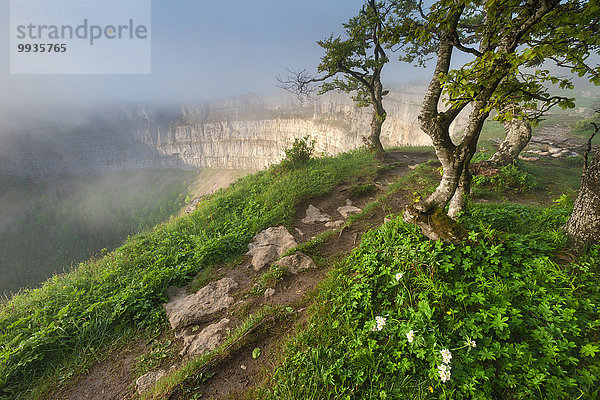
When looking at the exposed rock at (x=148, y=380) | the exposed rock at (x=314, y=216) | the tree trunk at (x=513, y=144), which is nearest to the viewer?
the exposed rock at (x=148, y=380)

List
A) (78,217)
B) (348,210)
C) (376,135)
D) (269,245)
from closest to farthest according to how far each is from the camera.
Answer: (269,245) < (348,210) < (376,135) < (78,217)

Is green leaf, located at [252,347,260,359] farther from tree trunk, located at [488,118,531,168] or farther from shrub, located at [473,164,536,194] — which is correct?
tree trunk, located at [488,118,531,168]

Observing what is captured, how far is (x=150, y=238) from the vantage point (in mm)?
8461

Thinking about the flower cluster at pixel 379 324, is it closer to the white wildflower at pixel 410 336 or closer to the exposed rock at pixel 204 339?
the white wildflower at pixel 410 336

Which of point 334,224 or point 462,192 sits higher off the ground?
point 462,192

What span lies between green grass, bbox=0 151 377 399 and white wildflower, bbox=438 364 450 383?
195 inches

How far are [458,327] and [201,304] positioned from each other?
4745 millimetres

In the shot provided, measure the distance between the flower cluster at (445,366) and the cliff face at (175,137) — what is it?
40.8 meters

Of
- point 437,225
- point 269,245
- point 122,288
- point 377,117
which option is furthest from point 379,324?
point 377,117

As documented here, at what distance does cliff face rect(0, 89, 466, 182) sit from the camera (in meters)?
50.7

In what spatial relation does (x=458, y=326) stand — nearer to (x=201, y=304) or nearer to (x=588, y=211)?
(x=588, y=211)

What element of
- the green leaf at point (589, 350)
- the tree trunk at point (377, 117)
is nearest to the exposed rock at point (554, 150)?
the tree trunk at point (377, 117)

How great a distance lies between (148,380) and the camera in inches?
152

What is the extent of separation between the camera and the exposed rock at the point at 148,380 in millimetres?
3771
